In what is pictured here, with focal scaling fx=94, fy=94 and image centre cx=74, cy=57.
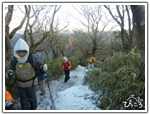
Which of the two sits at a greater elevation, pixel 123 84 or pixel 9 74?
pixel 9 74

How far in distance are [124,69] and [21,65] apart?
2.46 meters

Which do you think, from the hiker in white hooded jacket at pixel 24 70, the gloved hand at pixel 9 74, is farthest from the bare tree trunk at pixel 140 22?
the gloved hand at pixel 9 74

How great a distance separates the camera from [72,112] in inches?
71.2

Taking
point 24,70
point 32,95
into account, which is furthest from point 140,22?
point 32,95
